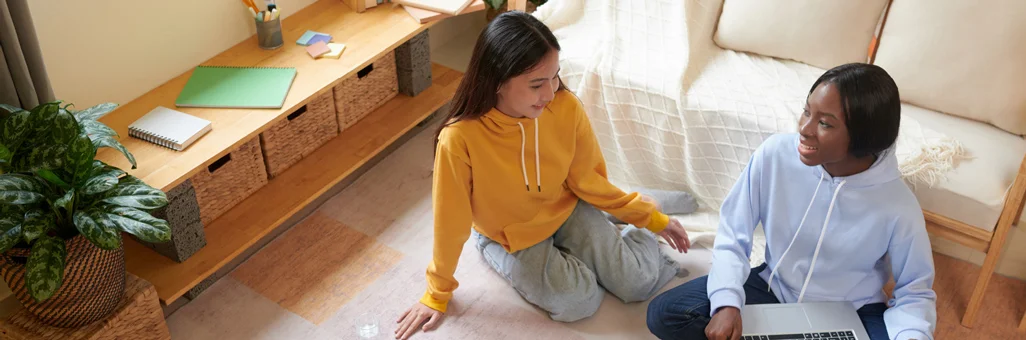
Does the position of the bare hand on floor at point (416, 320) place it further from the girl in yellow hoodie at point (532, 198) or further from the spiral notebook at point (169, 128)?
the spiral notebook at point (169, 128)

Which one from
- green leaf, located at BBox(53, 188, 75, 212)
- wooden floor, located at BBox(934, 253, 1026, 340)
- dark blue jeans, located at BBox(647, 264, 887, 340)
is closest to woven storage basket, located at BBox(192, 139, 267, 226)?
green leaf, located at BBox(53, 188, 75, 212)

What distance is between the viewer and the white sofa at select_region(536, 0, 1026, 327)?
76.6 inches

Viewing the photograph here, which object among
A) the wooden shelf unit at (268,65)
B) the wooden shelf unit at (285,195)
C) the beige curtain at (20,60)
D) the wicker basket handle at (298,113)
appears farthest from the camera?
the wicker basket handle at (298,113)

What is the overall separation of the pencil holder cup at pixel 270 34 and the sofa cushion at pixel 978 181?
1.64 meters

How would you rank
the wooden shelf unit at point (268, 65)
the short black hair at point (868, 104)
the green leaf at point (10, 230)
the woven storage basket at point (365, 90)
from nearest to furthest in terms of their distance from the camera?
the short black hair at point (868, 104) < the green leaf at point (10, 230) < the wooden shelf unit at point (268, 65) < the woven storage basket at point (365, 90)

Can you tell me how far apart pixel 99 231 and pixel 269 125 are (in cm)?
55

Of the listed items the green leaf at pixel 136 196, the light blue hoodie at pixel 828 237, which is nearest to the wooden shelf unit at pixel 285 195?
the green leaf at pixel 136 196

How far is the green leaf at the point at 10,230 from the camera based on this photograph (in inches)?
60.0

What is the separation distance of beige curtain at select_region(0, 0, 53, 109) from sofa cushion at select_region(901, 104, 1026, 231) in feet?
6.22

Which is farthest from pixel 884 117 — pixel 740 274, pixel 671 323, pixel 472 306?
pixel 472 306

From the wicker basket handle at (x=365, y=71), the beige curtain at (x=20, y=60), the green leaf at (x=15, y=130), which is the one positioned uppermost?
the beige curtain at (x=20, y=60)

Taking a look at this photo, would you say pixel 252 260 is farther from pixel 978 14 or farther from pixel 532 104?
pixel 978 14

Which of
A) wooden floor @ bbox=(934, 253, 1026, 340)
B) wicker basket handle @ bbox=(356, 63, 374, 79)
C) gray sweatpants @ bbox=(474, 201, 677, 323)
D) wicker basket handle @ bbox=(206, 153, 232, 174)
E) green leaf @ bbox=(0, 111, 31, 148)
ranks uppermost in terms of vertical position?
green leaf @ bbox=(0, 111, 31, 148)

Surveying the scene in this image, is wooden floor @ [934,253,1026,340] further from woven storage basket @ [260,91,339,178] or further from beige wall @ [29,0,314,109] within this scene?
beige wall @ [29,0,314,109]
